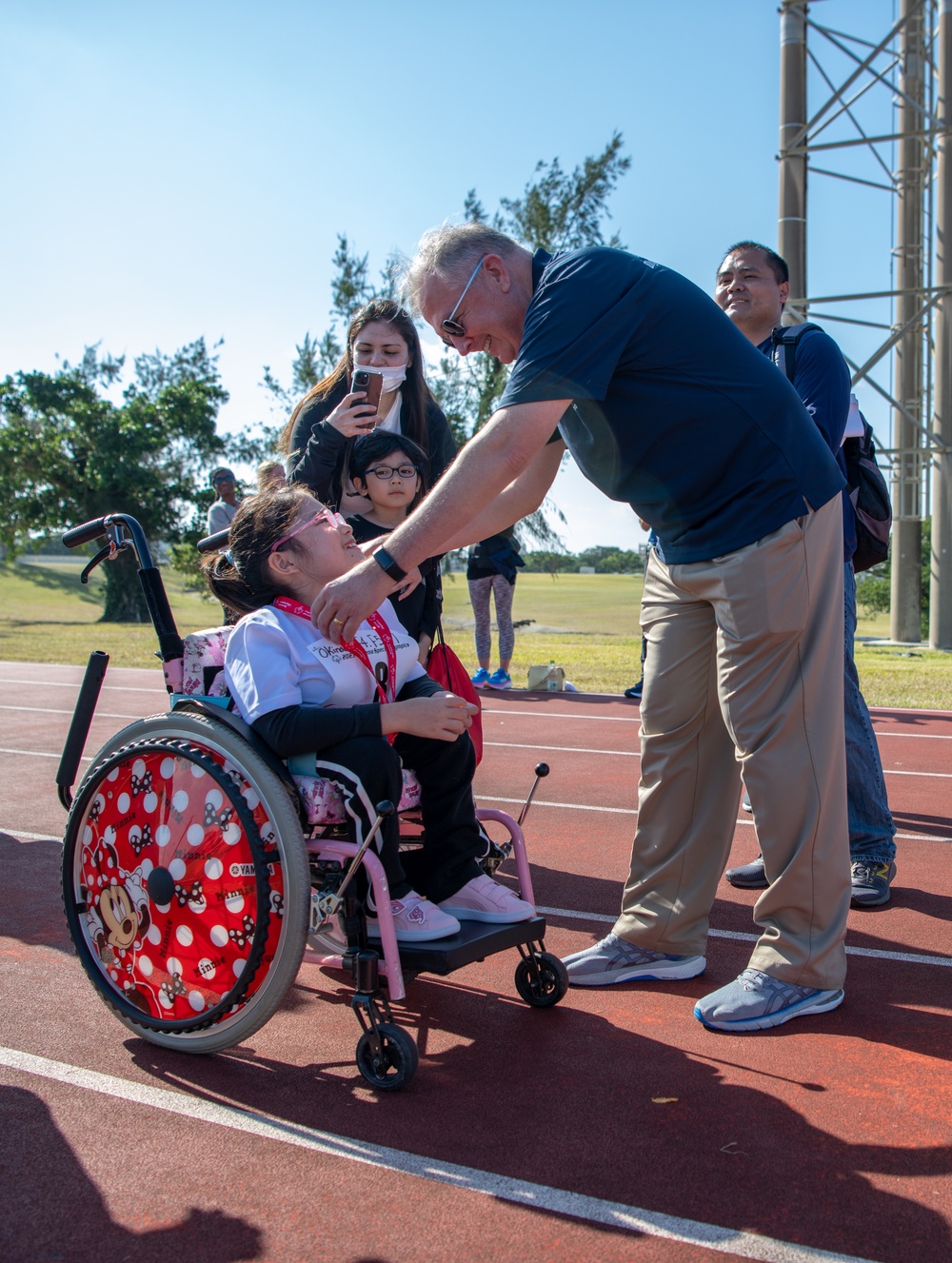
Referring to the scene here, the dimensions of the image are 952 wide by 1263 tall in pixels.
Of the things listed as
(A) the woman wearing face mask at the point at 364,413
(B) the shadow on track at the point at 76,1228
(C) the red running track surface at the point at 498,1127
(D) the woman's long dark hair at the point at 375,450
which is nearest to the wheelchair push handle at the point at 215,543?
(A) the woman wearing face mask at the point at 364,413

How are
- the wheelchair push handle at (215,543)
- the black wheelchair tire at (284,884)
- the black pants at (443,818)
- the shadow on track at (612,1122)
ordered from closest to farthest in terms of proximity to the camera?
the shadow on track at (612,1122), the black wheelchair tire at (284,884), the black pants at (443,818), the wheelchair push handle at (215,543)

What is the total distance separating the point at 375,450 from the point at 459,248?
3.95ft

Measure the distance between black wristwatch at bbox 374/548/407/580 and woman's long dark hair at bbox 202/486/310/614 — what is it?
54 cm

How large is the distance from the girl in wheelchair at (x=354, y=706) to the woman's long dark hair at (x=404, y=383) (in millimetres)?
1130

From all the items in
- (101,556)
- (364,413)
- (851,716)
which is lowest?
(851,716)

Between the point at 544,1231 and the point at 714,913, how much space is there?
7.42 ft

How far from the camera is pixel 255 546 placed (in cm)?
314

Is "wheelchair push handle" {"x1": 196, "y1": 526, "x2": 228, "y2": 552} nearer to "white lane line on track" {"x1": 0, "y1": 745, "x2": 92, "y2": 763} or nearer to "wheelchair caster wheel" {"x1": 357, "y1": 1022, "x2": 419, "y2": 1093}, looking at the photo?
"wheelchair caster wheel" {"x1": 357, "y1": 1022, "x2": 419, "y2": 1093}

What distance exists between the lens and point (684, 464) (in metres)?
2.95

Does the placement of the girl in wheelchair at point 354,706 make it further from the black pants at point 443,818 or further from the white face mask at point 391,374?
the white face mask at point 391,374

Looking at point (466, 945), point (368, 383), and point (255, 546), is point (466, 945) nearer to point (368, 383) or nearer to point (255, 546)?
point (255, 546)

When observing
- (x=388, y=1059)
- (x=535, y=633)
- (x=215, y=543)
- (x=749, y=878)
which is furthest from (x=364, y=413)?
(x=535, y=633)

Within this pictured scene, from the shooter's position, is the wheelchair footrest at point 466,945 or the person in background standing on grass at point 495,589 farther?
the person in background standing on grass at point 495,589

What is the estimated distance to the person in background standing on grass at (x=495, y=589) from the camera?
11.3 m
